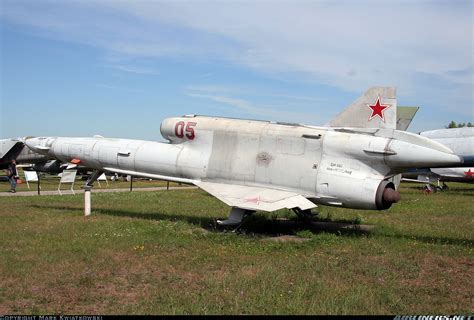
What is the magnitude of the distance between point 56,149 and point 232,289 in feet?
37.1

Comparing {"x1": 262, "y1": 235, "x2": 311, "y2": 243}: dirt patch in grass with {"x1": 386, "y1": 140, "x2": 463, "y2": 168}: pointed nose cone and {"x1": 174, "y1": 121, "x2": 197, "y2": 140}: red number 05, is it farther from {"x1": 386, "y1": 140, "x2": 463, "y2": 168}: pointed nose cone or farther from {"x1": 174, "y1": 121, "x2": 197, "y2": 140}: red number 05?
{"x1": 174, "y1": 121, "x2": 197, "y2": 140}: red number 05

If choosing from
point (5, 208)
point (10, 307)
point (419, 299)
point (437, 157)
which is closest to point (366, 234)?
point (437, 157)

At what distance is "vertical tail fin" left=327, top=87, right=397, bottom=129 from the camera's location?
1228 centimetres

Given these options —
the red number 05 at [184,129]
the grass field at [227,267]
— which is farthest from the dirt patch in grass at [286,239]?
the red number 05 at [184,129]

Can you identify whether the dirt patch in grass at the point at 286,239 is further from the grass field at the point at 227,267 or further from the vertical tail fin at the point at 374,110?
the vertical tail fin at the point at 374,110

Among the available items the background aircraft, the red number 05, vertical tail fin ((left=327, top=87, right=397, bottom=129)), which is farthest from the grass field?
the background aircraft

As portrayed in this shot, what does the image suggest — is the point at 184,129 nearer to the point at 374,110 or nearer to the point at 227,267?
the point at 374,110

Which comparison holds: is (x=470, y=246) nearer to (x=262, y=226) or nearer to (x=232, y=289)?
(x=262, y=226)

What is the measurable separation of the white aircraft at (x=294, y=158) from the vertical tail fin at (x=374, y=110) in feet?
0.08

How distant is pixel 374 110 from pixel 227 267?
6071 millimetres

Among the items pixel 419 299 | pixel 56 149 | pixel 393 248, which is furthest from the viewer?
pixel 56 149

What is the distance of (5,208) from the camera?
1691cm

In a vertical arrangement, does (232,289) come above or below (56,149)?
below

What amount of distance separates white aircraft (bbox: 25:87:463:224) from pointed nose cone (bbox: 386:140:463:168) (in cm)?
2
